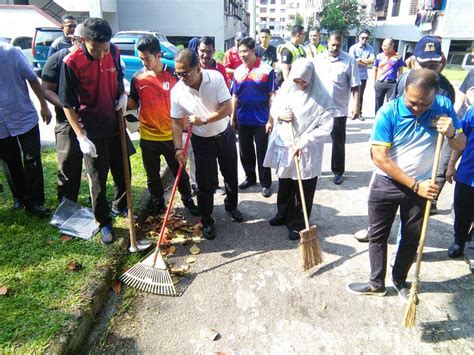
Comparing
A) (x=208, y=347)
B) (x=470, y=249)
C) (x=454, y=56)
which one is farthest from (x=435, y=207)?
(x=454, y=56)

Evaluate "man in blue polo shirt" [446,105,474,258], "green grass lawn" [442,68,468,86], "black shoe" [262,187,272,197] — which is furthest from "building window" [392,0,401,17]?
"man in blue polo shirt" [446,105,474,258]

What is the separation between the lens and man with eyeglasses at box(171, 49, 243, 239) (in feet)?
11.0

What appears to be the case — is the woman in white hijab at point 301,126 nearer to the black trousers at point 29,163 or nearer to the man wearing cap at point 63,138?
the man wearing cap at point 63,138

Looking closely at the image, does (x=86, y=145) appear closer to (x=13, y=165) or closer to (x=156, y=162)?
(x=156, y=162)

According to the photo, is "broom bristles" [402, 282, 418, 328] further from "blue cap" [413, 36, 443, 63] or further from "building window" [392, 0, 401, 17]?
"building window" [392, 0, 401, 17]

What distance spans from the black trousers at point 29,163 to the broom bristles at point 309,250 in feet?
9.24

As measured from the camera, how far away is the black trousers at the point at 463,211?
3283mm

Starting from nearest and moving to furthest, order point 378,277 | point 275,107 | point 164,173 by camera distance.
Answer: point 378,277, point 275,107, point 164,173

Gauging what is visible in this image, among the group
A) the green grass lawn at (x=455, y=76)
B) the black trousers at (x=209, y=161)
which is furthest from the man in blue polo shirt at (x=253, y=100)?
the green grass lawn at (x=455, y=76)

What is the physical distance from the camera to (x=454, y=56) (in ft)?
66.0

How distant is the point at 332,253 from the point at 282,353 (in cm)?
137

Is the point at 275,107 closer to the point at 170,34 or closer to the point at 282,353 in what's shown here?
the point at 282,353

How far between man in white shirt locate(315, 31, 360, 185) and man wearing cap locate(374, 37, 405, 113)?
104 inches

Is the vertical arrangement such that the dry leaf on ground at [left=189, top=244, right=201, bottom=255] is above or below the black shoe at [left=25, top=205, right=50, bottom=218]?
below
